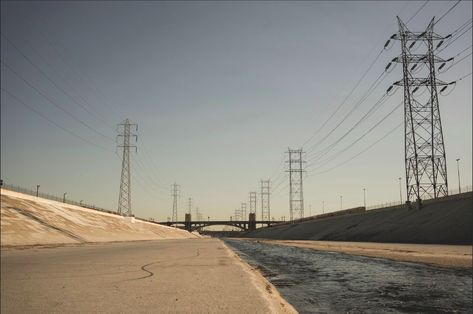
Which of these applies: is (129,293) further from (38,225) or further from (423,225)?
(423,225)

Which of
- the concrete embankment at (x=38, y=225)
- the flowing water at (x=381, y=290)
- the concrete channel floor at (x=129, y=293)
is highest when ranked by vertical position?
the concrete embankment at (x=38, y=225)

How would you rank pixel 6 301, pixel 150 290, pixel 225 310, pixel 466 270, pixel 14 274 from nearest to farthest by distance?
pixel 225 310 < pixel 6 301 < pixel 150 290 < pixel 14 274 < pixel 466 270

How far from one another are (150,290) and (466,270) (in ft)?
53.1

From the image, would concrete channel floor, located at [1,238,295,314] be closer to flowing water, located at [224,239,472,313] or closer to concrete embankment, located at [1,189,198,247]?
flowing water, located at [224,239,472,313]

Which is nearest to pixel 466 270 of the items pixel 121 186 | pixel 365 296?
pixel 365 296

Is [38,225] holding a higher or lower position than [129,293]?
higher

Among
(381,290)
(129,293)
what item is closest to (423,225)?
(381,290)

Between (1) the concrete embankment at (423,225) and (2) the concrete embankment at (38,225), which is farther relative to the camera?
(1) the concrete embankment at (423,225)

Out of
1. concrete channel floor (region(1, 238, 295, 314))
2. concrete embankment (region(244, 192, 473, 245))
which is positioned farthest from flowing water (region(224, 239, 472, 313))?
concrete embankment (region(244, 192, 473, 245))

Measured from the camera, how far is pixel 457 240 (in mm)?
34875

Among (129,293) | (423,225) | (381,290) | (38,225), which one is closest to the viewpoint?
(129,293)

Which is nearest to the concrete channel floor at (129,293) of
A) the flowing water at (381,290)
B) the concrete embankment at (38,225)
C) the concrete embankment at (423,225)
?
the flowing water at (381,290)

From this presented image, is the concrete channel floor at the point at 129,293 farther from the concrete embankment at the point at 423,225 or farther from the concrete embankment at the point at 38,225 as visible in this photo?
the concrete embankment at the point at 423,225

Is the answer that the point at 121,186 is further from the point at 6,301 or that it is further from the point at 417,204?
the point at 6,301
